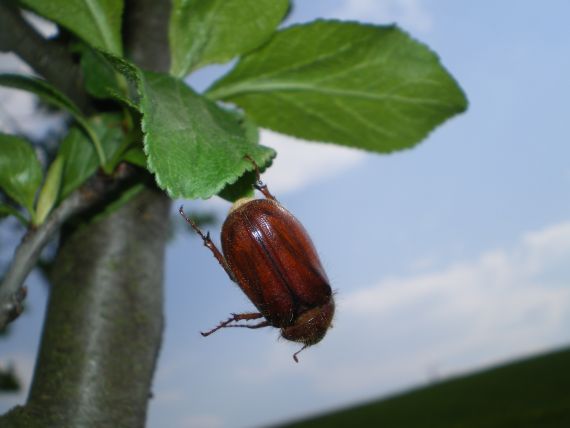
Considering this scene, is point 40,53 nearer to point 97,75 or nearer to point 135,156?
point 97,75

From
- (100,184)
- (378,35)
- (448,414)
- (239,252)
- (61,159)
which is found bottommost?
(239,252)

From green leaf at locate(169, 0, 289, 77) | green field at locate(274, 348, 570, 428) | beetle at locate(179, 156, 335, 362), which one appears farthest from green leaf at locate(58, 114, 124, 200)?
green field at locate(274, 348, 570, 428)

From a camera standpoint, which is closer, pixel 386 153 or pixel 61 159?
pixel 61 159

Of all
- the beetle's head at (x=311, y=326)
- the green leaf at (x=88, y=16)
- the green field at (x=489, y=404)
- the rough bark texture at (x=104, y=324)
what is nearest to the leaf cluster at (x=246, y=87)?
the green leaf at (x=88, y=16)

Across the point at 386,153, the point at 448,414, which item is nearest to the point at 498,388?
the point at 448,414

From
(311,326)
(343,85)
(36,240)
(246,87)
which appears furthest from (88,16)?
(311,326)

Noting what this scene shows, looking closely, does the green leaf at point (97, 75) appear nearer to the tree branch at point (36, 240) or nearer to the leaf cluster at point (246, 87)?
the leaf cluster at point (246, 87)

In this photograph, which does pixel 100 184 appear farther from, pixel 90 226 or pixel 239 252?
pixel 239 252
